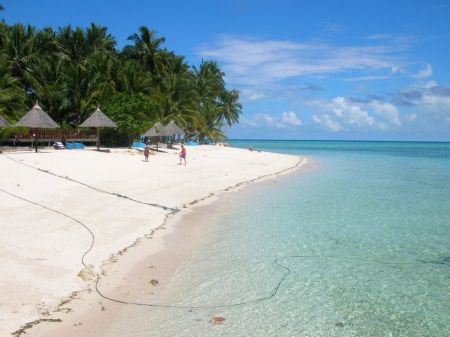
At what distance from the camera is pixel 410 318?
5.70 m

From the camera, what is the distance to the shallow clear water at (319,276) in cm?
539

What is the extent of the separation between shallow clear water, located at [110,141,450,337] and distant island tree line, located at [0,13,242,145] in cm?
1815

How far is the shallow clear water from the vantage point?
5395 millimetres

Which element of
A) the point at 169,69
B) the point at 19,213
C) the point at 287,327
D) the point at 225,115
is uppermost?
the point at 169,69

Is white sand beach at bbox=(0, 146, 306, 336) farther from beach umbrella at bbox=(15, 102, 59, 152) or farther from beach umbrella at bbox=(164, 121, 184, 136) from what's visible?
beach umbrella at bbox=(164, 121, 184, 136)

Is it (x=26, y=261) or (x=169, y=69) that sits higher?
(x=169, y=69)

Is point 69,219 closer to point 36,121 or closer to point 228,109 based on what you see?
point 36,121

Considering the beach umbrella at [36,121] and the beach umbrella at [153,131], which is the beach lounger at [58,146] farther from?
the beach umbrella at [153,131]

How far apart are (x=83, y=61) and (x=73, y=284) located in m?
35.3

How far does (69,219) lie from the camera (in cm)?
934

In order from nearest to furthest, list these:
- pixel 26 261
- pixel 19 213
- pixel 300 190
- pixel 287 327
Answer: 1. pixel 287 327
2. pixel 26 261
3. pixel 19 213
4. pixel 300 190

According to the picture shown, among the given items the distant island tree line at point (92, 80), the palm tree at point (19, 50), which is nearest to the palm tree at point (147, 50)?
the distant island tree line at point (92, 80)

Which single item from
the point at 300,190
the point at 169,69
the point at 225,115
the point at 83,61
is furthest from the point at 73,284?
the point at 225,115

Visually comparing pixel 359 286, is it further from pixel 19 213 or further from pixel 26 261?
pixel 19 213
